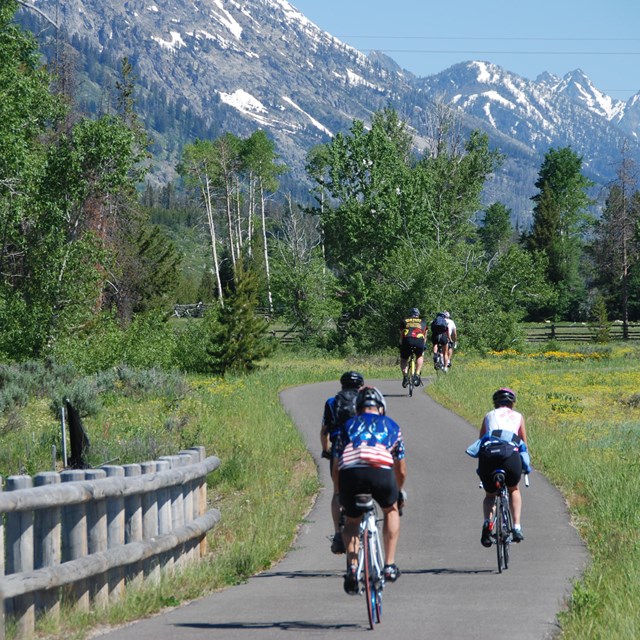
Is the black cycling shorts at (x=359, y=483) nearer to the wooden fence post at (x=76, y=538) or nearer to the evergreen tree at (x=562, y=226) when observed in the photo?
the wooden fence post at (x=76, y=538)

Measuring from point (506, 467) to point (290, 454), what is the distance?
749 centimetres

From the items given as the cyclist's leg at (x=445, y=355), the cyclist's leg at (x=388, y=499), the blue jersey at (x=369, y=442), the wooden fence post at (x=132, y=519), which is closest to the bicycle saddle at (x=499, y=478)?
the cyclist's leg at (x=388, y=499)

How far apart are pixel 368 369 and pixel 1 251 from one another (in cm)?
1215

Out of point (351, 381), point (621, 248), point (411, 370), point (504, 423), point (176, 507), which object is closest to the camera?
point (351, 381)

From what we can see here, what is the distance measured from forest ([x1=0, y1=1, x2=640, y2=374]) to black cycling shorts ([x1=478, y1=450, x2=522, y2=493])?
2097 centimetres

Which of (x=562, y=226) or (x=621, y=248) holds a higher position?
(x=562, y=226)

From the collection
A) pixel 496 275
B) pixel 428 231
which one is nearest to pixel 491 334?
pixel 496 275

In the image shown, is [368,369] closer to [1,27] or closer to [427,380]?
[427,380]

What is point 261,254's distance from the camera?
102 metres

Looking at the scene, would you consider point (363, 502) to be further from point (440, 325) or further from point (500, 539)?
point (440, 325)

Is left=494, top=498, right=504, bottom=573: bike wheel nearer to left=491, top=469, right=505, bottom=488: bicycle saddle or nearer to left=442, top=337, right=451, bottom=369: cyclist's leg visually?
left=491, top=469, right=505, bottom=488: bicycle saddle

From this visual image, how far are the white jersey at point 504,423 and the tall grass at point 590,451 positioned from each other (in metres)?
1.35

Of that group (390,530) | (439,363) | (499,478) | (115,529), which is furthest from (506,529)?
(439,363)

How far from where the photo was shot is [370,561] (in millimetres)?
8531
